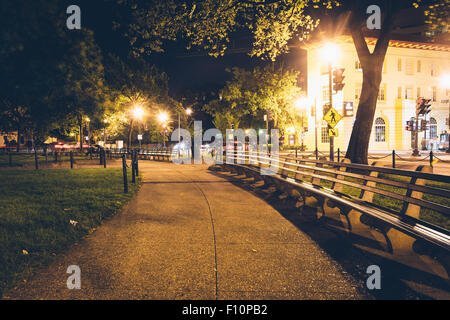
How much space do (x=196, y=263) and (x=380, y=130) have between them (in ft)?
147

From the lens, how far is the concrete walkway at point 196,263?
3039 mm

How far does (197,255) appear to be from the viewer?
13.3 ft

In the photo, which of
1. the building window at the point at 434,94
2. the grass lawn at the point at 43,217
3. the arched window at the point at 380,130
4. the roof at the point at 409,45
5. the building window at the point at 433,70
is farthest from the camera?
the building window at the point at 434,94

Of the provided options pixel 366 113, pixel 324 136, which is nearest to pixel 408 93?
pixel 324 136

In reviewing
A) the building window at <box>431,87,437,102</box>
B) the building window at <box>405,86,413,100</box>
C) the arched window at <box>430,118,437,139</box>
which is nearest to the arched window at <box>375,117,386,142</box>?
the building window at <box>405,86,413,100</box>

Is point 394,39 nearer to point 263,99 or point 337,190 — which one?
point 263,99

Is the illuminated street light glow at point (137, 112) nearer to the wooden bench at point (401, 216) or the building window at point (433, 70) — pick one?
→ the wooden bench at point (401, 216)

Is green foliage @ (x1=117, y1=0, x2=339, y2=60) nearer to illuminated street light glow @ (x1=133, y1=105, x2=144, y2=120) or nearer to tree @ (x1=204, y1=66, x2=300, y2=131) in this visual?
tree @ (x1=204, y1=66, x2=300, y2=131)

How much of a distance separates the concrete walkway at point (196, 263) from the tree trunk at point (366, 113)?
24.7 ft

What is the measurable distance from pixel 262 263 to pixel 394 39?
1915 inches

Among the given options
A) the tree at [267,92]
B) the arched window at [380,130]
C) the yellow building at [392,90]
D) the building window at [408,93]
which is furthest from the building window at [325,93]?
the building window at [408,93]

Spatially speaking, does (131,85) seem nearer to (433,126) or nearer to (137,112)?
(137,112)
